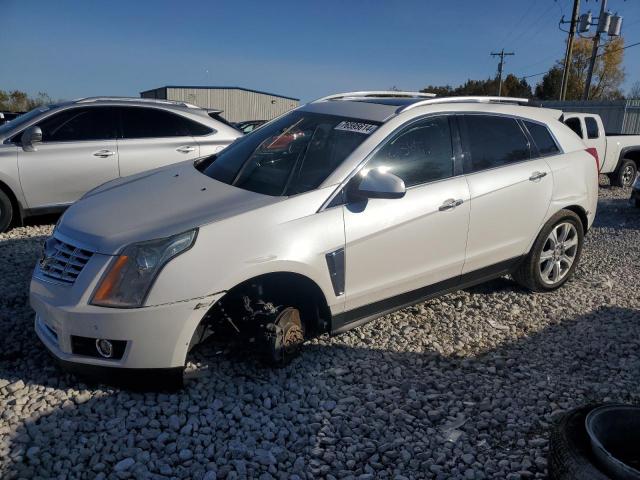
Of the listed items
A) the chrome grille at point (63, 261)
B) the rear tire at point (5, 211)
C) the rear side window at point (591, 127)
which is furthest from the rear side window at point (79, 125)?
the rear side window at point (591, 127)

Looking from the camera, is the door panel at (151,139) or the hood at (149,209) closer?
the hood at (149,209)

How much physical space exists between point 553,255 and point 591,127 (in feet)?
27.1

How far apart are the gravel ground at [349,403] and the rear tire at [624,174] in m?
9.99

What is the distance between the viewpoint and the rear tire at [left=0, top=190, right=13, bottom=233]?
21.2 feet

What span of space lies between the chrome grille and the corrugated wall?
3665 cm

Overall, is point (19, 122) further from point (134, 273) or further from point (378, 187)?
point (378, 187)

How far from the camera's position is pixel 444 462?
269cm

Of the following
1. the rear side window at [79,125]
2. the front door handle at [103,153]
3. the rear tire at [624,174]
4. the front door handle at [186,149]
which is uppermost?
the rear side window at [79,125]

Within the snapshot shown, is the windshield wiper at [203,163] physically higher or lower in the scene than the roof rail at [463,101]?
lower

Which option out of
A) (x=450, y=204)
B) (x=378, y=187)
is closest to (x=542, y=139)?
(x=450, y=204)

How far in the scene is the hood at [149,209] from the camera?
2965 mm

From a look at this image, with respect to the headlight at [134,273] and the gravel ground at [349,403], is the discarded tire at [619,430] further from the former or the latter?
the headlight at [134,273]

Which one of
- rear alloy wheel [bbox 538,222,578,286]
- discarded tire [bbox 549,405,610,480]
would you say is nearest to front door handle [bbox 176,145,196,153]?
rear alloy wheel [bbox 538,222,578,286]

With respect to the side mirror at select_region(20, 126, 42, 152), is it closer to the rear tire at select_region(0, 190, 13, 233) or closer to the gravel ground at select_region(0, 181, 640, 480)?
the rear tire at select_region(0, 190, 13, 233)
